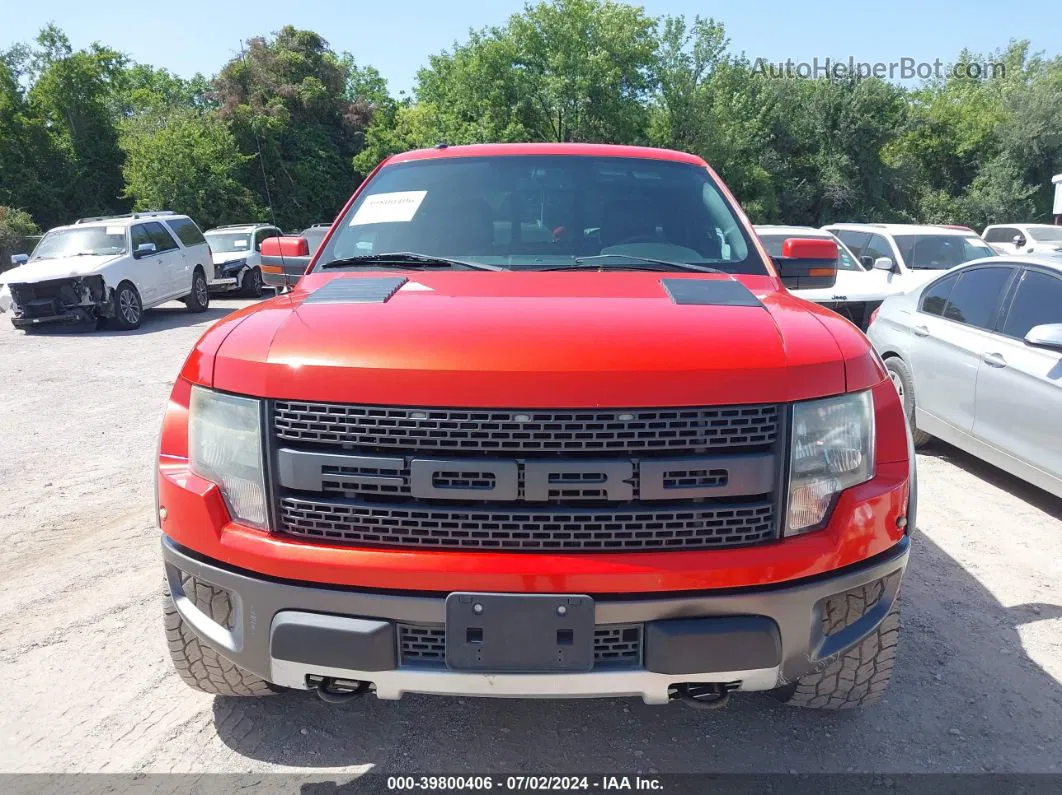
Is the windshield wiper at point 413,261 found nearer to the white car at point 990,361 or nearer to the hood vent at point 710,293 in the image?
the hood vent at point 710,293

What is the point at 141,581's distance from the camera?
381cm

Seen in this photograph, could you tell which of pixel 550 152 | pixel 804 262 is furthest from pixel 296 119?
pixel 804 262

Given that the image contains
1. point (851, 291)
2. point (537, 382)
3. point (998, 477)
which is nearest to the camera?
point (537, 382)

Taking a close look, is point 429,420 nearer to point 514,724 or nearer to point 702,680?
point 702,680

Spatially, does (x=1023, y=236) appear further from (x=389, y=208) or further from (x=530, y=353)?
(x=530, y=353)

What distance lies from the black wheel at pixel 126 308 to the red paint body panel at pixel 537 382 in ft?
→ 41.1

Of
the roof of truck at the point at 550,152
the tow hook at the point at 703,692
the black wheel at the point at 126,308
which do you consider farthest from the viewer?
the black wheel at the point at 126,308

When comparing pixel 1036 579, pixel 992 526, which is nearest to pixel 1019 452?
pixel 992 526

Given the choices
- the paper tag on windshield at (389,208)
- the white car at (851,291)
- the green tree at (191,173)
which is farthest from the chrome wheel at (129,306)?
the green tree at (191,173)

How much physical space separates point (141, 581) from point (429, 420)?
8.43 feet

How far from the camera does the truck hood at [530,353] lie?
1.97 metres

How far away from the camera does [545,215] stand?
3350 mm

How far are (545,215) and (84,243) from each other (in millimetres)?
13339

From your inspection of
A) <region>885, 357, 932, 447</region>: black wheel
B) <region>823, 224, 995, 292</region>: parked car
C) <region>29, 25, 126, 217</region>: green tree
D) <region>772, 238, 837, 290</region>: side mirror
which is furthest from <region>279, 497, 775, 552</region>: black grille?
<region>29, 25, 126, 217</region>: green tree
